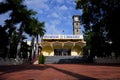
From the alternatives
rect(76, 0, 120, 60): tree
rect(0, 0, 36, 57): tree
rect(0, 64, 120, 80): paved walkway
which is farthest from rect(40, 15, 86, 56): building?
rect(0, 64, 120, 80): paved walkway

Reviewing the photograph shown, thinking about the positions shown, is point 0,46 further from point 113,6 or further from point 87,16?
point 113,6

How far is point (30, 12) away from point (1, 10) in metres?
4.32

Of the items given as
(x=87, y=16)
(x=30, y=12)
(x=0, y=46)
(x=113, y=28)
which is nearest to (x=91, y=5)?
(x=87, y=16)

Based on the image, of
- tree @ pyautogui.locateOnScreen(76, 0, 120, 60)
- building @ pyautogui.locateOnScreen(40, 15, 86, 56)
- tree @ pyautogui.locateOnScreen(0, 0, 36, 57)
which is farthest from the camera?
building @ pyautogui.locateOnScreen(40, 15, 86, 56)

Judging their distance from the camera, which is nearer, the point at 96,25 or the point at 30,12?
the point at 96,25

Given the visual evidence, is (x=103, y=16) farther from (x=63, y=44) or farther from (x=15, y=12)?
(x=63, y=44)

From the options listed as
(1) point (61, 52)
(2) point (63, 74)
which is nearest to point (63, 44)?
(1) point (61, 52)

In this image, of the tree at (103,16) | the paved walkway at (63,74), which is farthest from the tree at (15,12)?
the paved walkway at (63,74)

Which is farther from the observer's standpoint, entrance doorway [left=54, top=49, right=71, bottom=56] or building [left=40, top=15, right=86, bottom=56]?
entrance doorway [left=54, top=49, right=71, bottom=56]

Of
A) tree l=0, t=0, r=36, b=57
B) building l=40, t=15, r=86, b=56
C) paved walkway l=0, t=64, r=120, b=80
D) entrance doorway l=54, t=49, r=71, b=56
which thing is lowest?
paved walkway l=0, t=64, r=120, b=80

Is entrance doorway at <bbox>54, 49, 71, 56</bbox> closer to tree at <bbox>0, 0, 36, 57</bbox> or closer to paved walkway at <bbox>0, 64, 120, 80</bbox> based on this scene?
tree at <bbox>0, 0, 36, 57</bbox>

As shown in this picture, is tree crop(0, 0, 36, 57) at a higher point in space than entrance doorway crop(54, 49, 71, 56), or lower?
higher

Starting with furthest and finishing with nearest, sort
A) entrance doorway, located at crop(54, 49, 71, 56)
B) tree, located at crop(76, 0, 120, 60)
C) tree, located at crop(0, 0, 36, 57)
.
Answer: entrance doorway, located at crop(54, 49, 71, 56) → tree, located at crop(0, 0, 36, 57) → tree, located at crop(76, 0, 120, 60)

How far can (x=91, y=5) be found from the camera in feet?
107
